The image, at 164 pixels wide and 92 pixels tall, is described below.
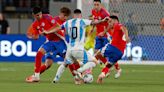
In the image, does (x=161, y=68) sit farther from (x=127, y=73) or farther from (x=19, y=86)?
(x=19, y=86)

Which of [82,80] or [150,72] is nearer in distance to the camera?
[82,80]

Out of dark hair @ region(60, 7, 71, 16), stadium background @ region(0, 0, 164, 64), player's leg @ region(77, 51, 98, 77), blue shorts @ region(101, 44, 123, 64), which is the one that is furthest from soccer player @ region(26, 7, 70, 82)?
stadium background @ region(0, 0, 164, 64)

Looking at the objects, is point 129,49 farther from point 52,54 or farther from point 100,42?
point 52,54

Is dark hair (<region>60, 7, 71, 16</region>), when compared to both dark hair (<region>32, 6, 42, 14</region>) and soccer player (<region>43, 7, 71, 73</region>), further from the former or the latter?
dark hair (<region>32, 6, 42, 14</region>)

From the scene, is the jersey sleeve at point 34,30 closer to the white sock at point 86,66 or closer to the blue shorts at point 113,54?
the white sock at point 86,66

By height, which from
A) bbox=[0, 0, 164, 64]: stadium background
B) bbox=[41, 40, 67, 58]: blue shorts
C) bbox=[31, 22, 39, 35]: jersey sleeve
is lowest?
bbox=[0, 0, 164, 64]: stadium background

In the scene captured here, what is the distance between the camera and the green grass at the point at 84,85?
1859cm

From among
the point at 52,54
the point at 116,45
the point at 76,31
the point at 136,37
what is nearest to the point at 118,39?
the point at 116,45

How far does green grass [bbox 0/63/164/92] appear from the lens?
18594mm

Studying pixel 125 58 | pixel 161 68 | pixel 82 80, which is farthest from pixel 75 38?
pixel 125 58

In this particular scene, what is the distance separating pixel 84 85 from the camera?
20125 mm

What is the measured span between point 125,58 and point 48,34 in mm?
11065

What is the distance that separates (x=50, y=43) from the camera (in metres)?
21.5

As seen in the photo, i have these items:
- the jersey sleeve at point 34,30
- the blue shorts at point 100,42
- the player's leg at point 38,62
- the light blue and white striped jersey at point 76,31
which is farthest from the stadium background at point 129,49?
the light blue and white striped jersey at point 76,31
